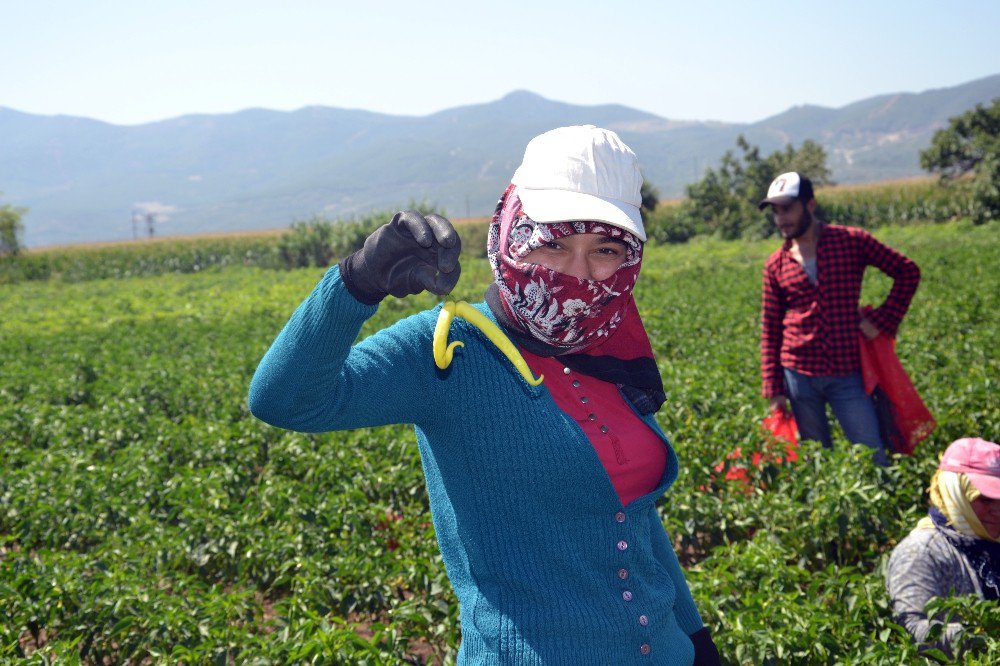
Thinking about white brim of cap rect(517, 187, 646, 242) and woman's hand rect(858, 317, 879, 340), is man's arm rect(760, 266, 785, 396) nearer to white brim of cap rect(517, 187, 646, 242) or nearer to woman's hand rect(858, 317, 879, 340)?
woman's hand rect(858, 317, 879, 340)

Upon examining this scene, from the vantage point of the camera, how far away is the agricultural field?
3104 millimetres

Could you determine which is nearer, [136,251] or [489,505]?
[489,505]

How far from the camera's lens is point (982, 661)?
8.41 ft

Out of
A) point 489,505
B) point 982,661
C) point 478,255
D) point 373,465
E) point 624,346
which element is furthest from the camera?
point 478,255

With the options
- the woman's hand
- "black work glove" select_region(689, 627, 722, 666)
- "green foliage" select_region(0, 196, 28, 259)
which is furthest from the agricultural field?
"green foliage" select_region(0, 196, 28, 259)

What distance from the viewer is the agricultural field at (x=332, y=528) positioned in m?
3.10

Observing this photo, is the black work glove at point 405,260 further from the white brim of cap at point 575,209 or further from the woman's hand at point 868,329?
the woman's hand at point 868,329

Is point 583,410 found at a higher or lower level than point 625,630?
higher

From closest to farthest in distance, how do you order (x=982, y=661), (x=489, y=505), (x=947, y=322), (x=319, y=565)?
(x=489, y=505)
(x=982, y=661)
(x=319, y=565)
(x=947, y=322)

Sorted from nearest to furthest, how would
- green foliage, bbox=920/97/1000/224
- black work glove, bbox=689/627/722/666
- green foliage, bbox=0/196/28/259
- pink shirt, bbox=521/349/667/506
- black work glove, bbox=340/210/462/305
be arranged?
black work glove, bbox=340/210/462/305 < pink shirt, bbox=521/349/667/506 < black work glove, bbox=689/627/722/666 < green foliage, bbox=920/97/1000/224 < green foliage, bbox=0/196/28/259

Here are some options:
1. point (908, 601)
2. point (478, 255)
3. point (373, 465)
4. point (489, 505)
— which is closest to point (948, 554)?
point (908, 601)

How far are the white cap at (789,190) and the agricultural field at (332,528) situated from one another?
131cm

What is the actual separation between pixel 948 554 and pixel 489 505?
2473 mm

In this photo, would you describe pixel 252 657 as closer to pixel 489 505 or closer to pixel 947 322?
pixel 489 505
